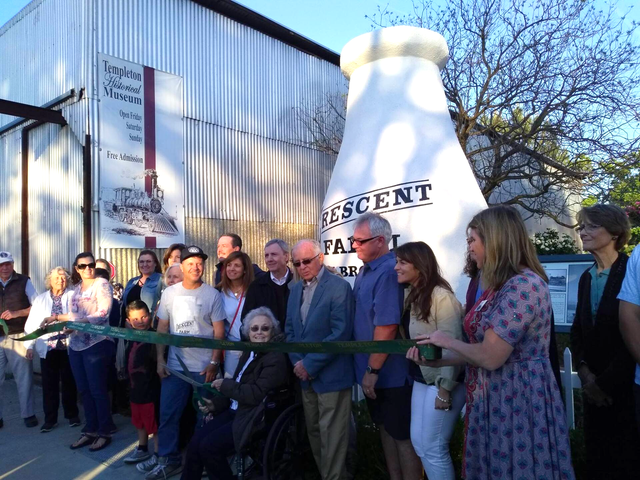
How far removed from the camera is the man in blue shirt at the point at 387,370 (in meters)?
2.99

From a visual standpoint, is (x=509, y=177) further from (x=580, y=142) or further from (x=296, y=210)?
(x=296, y=210)

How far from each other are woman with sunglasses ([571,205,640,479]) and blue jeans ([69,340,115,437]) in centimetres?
391

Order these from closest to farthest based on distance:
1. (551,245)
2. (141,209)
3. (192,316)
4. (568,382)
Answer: (568,382) → (192,316) → (141,209) → (551,245)

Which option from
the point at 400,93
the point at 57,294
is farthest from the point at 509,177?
the point at 57,294

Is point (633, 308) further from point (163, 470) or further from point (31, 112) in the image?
point (31, 112)

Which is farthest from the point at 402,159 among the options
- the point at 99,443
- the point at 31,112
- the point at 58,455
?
the point at 31,112

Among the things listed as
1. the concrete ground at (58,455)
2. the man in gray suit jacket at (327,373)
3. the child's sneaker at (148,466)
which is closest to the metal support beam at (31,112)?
the concrete ground at (58,455)

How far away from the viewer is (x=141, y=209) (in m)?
8.68

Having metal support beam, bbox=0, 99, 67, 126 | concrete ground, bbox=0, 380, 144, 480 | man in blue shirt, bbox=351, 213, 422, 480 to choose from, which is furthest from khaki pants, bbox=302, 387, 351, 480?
metal support beam, bbox=0, 99, 67, 126

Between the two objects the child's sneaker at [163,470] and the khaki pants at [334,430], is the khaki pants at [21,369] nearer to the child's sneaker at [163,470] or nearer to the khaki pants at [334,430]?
the child's sneaker at [163,470]

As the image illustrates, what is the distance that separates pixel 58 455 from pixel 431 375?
3682mm

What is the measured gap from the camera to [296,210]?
39.9 ft

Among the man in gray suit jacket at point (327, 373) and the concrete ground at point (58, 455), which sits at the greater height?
the man in gray suit jacket at point (327, 373)

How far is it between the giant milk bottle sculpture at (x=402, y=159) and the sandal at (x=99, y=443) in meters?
2.61
